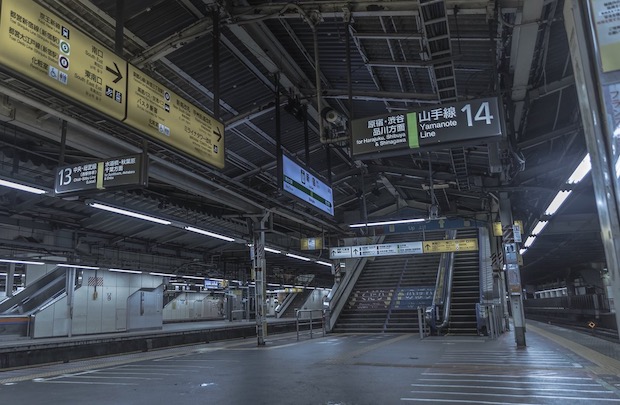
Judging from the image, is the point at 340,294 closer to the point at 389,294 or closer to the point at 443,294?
the point at 389,294

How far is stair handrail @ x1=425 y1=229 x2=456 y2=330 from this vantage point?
16.9 metres

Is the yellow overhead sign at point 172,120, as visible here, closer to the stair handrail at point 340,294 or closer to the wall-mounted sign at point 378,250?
the wall-mounted sign at point 378,250

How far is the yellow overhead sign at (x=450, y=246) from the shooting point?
705 inches

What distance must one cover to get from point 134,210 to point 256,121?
12.5 feet

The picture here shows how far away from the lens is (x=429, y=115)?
654 centimetres

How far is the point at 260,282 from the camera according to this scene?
52.0 ft

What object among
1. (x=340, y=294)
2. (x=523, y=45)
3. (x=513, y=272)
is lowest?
(x=340, y=294)

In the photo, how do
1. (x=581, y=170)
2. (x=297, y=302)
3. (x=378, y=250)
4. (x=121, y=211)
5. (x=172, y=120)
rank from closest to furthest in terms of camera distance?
(x=172, y=120) → (x=581, y=170) → (x=121, y=211) → (x=378, y=250) → (x=297, y=302)

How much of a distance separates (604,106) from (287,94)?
8.68m

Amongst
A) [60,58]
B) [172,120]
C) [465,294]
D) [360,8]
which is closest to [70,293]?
[172,120]

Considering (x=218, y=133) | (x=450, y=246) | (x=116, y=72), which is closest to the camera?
(x=116, y=72)

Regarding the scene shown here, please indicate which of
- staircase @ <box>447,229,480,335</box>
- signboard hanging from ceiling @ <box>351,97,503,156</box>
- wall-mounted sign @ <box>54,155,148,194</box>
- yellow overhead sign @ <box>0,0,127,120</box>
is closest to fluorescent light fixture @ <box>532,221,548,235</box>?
staircase @ <box>447,229,480,335</box>

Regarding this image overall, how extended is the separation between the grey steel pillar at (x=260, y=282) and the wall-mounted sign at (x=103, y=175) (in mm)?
8575

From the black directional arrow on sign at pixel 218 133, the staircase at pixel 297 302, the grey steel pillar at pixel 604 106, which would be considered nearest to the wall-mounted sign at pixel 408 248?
the black directional arrow on sign at pixel 218 133
